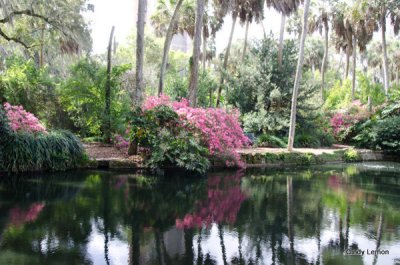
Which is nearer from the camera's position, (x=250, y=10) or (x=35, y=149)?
(x=35, y=149)

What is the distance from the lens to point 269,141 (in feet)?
69.5

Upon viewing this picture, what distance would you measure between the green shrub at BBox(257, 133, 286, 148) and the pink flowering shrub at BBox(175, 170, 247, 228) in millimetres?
8991

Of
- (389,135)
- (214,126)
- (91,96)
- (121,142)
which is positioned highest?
(91,96)

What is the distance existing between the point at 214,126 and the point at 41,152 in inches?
244

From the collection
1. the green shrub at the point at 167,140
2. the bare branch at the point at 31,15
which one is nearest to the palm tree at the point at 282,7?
the green shrub at the point at 167,140

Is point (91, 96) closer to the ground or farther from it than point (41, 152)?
farther from it

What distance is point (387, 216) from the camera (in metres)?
8.38

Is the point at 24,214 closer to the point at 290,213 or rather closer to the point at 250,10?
the point at 290,213

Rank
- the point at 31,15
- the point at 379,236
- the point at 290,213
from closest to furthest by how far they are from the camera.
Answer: the point at 379,236, the point at 290,213, the point at 31,15

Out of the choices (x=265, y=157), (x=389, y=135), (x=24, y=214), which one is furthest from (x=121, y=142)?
(x=389, y=135)

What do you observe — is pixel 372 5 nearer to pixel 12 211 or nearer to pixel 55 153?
pixel 55 153

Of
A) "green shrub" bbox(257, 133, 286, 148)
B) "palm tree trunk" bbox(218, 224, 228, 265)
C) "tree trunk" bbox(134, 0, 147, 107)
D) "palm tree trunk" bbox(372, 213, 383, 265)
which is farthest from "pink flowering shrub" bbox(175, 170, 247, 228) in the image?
"green shrub" bbox(257, 133, 286, 148)

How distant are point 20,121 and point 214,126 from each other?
6.85 m

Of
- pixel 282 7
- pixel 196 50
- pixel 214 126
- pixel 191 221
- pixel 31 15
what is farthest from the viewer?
pixel 282 7
